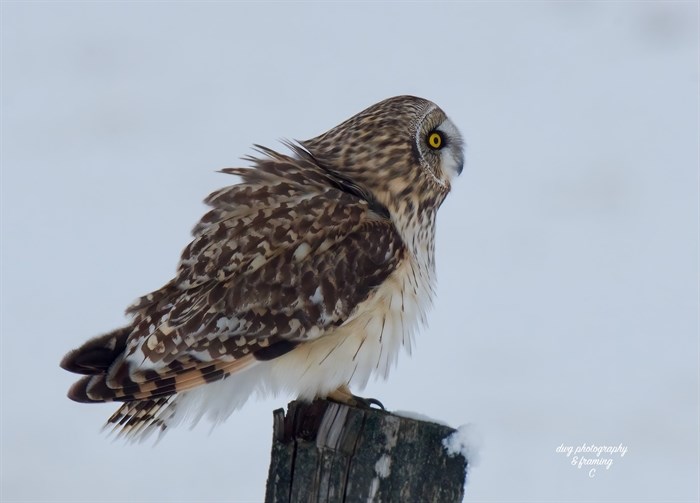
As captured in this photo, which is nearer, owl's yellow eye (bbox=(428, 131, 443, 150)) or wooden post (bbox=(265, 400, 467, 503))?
wooden post (bbox=(265, 400, 467, 503))

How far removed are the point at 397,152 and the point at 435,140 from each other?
24 cm

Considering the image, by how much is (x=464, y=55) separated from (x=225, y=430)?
29.3 ft

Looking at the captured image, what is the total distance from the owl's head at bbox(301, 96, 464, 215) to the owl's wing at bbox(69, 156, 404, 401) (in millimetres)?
398

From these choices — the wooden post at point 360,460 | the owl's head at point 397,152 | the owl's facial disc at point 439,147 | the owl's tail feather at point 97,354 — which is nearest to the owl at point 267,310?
the owl's tail feather at point 97,354

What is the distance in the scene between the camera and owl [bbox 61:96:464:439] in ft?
13.6

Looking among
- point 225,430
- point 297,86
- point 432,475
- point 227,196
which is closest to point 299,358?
point 227,196

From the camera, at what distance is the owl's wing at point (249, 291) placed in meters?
4.13

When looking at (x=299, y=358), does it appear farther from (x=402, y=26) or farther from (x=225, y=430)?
(x=402, y=26)

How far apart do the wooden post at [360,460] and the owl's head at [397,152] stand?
128 centimetres

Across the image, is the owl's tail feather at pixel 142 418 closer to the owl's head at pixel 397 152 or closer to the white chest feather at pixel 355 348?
the white chest feather at pixel 355 348

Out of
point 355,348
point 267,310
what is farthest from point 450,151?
point 267,310

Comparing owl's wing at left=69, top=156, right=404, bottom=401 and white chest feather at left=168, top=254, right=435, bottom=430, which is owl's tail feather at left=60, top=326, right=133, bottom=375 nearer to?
owl's wing at left=69, top=156, right=404, bottom=401

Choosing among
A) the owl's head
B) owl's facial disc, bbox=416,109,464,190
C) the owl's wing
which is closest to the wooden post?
the owl's wing

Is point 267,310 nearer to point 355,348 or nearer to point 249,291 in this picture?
point 249,291
